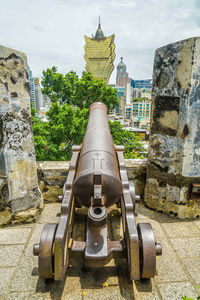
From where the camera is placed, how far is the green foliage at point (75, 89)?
12.2m

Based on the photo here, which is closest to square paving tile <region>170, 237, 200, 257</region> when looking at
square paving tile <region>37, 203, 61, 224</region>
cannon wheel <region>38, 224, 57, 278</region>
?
cannon wheel <region>38, 224, 57, 278</region>

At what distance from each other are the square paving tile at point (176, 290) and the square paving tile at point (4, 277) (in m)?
1.42

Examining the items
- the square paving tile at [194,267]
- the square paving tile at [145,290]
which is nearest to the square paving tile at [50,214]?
the square paving tile at [145,290]

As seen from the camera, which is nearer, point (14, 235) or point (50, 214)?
point (14, 235)

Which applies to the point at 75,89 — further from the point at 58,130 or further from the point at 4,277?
the point at 4,277

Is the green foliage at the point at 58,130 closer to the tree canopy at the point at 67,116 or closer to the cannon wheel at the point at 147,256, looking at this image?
the tree canopy at the point at 67,116

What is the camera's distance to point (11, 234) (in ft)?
8.84

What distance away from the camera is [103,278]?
2053 mm

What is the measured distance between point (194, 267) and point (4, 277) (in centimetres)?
190

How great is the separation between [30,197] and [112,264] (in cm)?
146

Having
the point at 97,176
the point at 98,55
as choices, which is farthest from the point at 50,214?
the point at 98,55

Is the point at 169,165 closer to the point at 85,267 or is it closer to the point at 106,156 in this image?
the point at 106,156

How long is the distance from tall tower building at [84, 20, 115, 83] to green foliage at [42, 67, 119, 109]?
55.7 meters

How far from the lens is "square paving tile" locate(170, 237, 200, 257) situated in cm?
236
